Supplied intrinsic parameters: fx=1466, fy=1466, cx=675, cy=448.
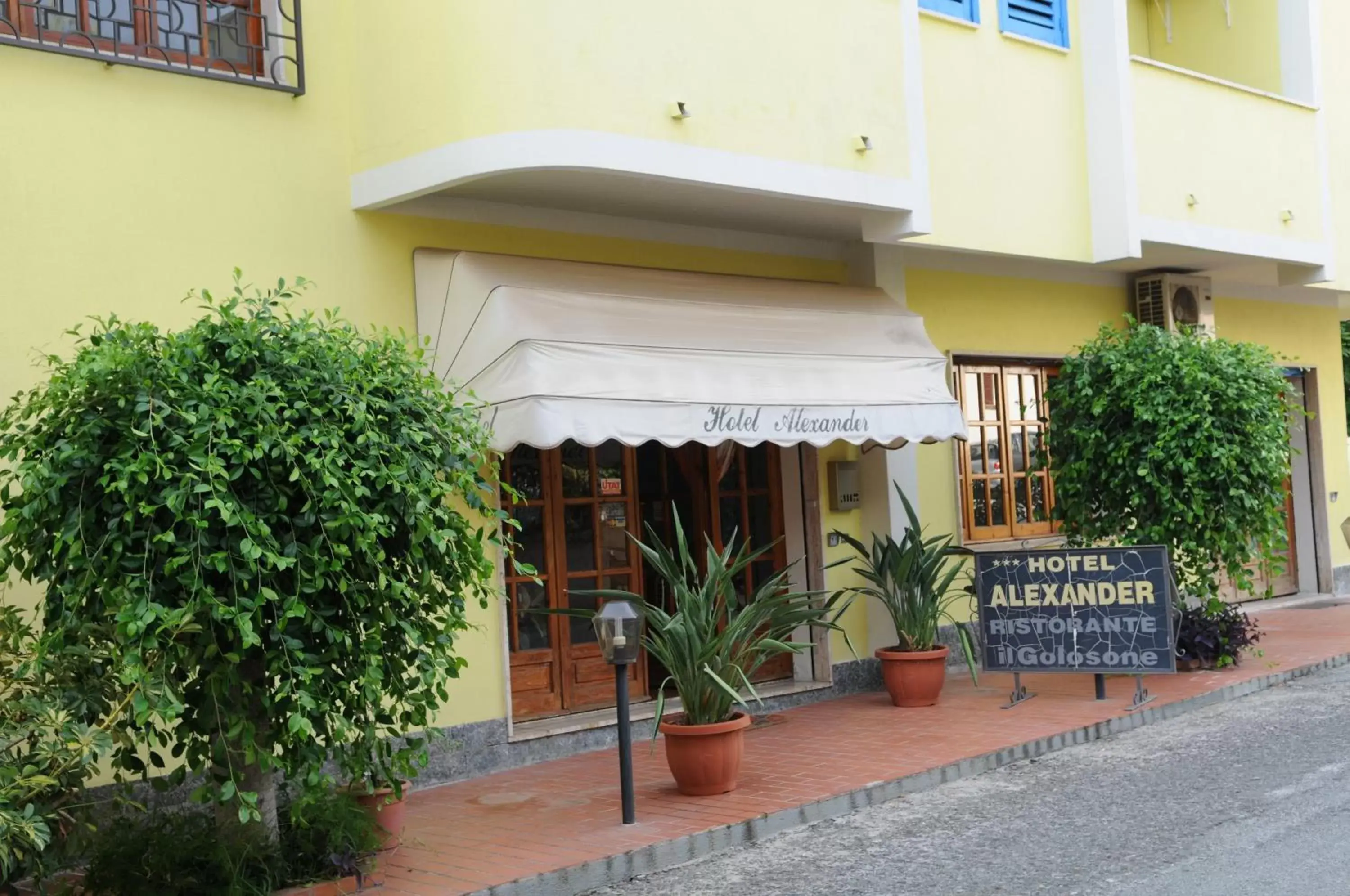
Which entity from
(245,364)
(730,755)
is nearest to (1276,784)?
(730,755)

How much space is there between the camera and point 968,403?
1360cm

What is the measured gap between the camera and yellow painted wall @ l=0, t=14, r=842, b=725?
788 cm

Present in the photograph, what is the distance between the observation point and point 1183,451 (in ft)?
38.3

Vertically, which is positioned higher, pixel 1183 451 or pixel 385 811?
pixel 1183 451

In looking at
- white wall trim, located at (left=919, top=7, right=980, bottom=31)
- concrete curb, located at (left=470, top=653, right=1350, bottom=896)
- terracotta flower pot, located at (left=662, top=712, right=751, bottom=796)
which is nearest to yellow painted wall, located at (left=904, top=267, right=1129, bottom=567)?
white wall trim, located at (left=919, top=7, right=980, bottom=31)

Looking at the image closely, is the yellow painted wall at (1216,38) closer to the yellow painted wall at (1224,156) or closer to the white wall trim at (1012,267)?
the yellow painted wall at (1224,156)

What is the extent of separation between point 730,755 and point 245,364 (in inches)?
144

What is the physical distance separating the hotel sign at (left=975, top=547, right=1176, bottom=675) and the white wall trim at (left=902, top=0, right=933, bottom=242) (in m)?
2.60

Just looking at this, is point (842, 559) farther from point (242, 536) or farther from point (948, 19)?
point (242, 536)

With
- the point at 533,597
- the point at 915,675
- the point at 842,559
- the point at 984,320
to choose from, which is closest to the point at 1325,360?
the point at 984,320

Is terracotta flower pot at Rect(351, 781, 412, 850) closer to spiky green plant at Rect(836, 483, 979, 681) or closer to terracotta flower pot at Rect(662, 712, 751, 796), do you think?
terracotta flower pot at Rect(662, 712, 751, 796)

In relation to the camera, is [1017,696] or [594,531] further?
[1017,696]

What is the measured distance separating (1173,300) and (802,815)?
351 inches

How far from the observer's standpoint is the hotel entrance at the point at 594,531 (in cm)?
1048
